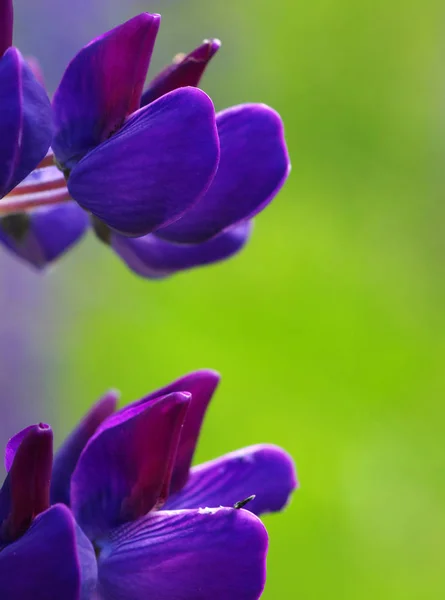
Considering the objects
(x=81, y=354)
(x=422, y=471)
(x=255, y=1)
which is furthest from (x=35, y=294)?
(x=255, y=1)

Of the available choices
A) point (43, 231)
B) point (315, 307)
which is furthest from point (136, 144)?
point (315, 307)

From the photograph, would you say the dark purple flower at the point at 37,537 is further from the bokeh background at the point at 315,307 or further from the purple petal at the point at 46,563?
the bokeh background at the point at 315,307

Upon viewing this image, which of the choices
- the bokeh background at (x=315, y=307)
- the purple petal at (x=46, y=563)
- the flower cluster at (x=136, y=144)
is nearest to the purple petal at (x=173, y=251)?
the flower cluster at (x=136, y=144)

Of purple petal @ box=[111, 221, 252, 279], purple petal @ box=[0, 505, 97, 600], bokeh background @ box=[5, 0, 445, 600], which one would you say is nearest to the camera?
purple petal @ box=[0, 505, 97, 600]

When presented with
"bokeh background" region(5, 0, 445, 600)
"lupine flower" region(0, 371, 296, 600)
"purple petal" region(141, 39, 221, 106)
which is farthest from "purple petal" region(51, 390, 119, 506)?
"bokeh background" region(5, 0, 445, 600)

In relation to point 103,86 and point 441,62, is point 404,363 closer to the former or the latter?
point 441,62

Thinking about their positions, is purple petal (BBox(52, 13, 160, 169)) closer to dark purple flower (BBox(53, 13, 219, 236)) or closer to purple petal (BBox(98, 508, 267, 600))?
dark purple flower (BBox(53, 13, 219, 236))
